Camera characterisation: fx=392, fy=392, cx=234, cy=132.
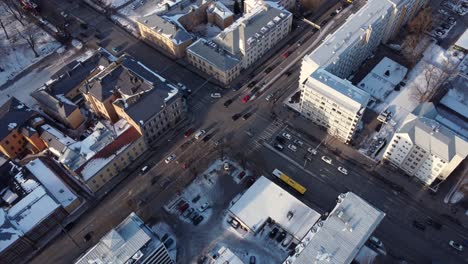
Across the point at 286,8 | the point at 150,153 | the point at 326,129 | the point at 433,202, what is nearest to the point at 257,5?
the point at 286,8

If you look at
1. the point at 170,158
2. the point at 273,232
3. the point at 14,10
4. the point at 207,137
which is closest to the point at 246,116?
the point at 207,137

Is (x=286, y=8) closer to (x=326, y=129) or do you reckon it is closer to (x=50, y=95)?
(x=326, y=129)

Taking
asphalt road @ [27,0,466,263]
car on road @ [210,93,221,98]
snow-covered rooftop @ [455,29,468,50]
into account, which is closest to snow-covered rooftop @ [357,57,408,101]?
snow-covered rooftop @ [455,29,468,50]

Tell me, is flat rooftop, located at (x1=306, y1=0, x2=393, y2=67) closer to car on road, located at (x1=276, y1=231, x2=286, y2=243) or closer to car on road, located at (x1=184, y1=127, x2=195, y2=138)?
car on road, located at (x1=184, y1=127, x2=195, y2=138)

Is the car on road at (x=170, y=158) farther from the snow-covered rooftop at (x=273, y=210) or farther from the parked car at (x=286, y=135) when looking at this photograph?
the parked car at (x=286, y=135)

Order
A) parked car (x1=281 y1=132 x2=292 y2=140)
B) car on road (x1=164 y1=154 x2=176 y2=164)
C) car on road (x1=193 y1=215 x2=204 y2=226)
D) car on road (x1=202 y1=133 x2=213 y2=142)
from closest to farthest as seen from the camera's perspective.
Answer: car on road (x1=193 y1=215 x2=204 y2=226)
car on road (x1=164 y1=154 x2=176 y2=164)
parked car (x1=281 y1=132 x2=292 y2=140)
car on road (x1=202 y1=133 x2=213 y2=142)

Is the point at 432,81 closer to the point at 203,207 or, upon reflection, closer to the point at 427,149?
the point at 427,149
